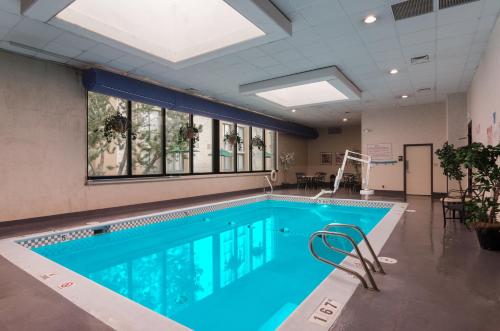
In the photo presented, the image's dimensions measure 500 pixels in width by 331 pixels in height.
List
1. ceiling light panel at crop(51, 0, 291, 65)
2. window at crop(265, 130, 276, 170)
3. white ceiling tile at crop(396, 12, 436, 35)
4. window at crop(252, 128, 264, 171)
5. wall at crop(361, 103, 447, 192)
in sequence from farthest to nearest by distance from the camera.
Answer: window at crop(265, 130, 276, 170) < window at crop(252, 128, 264, 171) < wall at crop(361, 103, 447, 192) < white ceiling tile at crop(396, 12, 436, 35) < ceiling light panel at crop(51, 0, 291, 65)

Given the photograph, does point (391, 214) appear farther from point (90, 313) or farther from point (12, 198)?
point (12, 198)

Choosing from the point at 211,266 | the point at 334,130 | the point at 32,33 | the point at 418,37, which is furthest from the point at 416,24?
the point at 334,130

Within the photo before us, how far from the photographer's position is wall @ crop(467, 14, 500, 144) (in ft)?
12.9

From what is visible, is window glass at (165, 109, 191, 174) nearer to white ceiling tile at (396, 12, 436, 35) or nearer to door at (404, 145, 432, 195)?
white ceiling tile at (396, 12, 436, 35)

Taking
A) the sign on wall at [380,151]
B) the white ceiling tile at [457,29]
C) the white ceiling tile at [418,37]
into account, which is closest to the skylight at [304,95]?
the white ceiling tile at [418,37]

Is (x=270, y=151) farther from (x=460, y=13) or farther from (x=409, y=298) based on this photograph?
(x=409, y=298)

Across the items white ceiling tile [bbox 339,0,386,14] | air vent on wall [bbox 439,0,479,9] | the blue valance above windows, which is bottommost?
the blue valance above windows

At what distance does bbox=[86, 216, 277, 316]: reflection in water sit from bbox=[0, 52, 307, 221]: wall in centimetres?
258

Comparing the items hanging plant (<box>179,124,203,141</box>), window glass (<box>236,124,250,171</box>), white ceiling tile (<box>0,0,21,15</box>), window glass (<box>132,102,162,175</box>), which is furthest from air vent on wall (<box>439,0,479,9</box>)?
window glass (<box>236,124,250,171</box>)

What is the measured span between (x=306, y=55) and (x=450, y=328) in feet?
14.8

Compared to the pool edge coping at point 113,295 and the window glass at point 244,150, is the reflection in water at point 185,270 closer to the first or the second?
the pool edge coping at point 113,295

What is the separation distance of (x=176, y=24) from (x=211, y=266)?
12.9ft

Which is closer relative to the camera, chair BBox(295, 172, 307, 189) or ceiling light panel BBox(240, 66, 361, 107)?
ceiling light panel BBox(240, 66, 361, 107)

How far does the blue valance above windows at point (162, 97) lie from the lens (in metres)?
5.73
